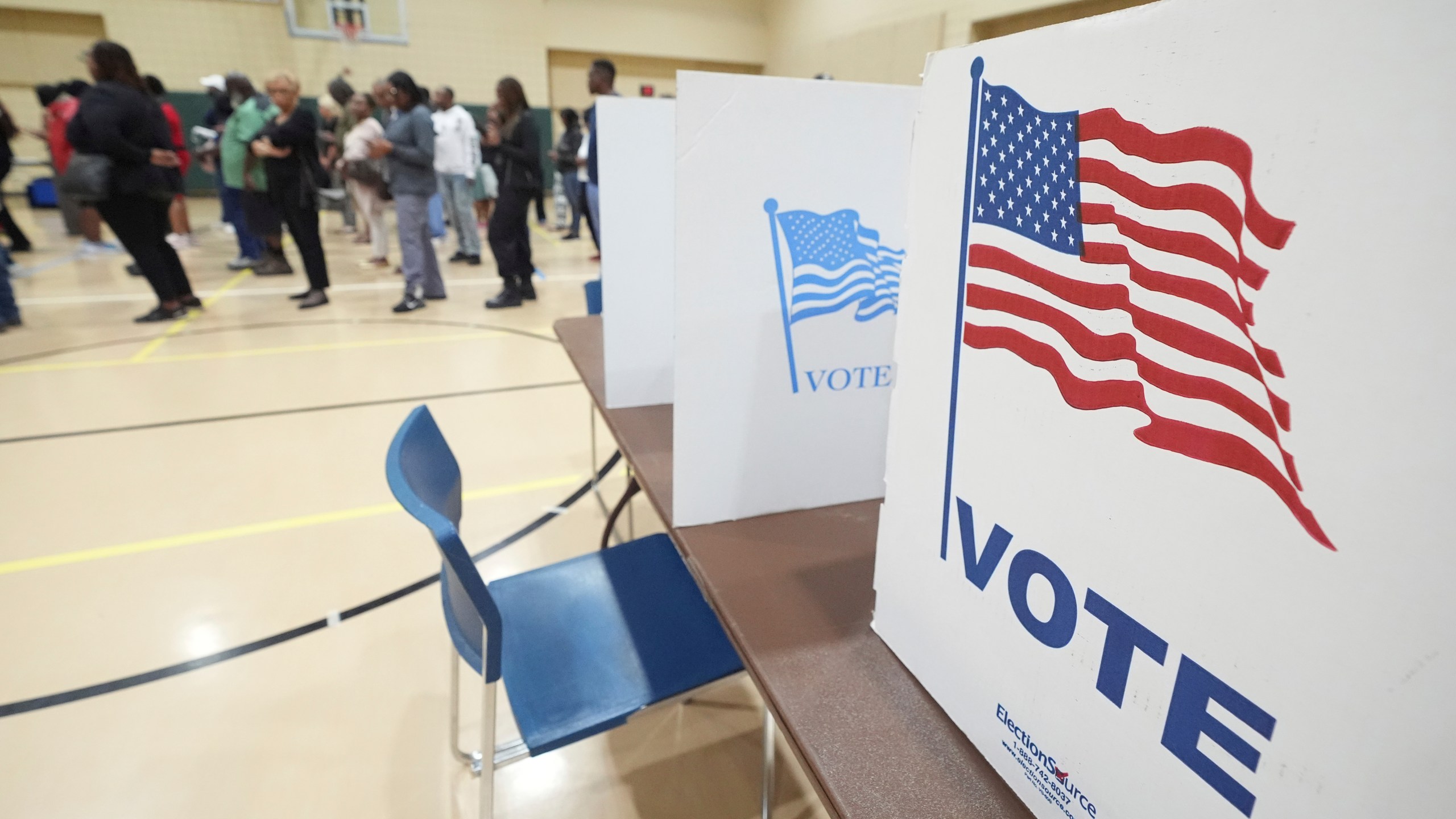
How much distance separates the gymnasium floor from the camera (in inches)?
50.6

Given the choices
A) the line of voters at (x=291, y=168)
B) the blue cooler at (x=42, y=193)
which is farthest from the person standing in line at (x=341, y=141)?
the blue cooler at (x=42, y=193)

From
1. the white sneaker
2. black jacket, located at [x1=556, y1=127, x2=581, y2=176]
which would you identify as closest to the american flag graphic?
black jacket, located at [x1=556, y1=127, x2=581, y2=176]

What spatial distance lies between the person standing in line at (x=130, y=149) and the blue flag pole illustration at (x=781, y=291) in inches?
160

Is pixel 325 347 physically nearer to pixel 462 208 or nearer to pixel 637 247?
pixel 462 208

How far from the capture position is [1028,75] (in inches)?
18.8

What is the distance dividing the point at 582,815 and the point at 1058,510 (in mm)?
1090

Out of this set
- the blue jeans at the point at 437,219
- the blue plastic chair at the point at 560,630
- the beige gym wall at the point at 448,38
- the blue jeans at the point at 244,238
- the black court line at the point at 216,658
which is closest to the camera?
the blue plastic chair at the point at 560,630

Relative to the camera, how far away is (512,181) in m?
4.10

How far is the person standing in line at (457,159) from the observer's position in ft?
16.5

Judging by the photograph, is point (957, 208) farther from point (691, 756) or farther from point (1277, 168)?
point (691, 756)

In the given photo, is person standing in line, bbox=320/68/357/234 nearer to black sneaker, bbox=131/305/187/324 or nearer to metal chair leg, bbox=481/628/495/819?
black sneaker, bbox=131/305/187/324

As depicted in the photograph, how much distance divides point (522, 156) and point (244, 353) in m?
1.80

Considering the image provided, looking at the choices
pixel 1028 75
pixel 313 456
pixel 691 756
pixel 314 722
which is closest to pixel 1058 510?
pixel 1028 75

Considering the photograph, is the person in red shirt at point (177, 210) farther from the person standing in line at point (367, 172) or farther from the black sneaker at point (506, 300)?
the black sneaker at point (506, 300)
